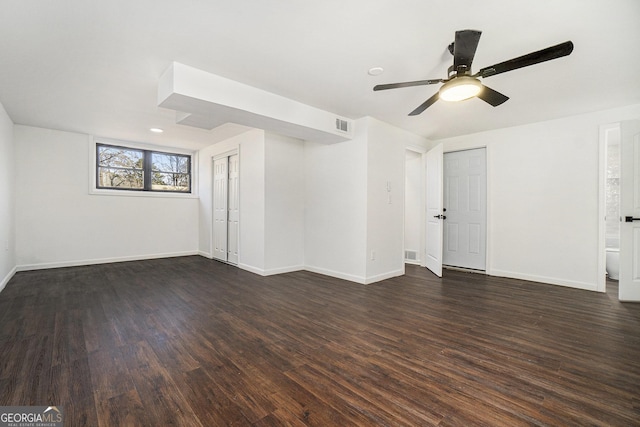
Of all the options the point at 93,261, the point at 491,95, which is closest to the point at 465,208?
the point at 491,95

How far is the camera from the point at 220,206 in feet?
19.7

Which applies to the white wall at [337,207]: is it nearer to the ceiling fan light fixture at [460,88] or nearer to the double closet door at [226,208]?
the double closet door at [226,208]

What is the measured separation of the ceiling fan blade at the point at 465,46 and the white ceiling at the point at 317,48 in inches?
8.1

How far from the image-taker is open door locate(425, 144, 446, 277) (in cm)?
462

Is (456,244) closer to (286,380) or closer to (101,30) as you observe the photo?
(286,380)

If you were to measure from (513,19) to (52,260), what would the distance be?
7291mm

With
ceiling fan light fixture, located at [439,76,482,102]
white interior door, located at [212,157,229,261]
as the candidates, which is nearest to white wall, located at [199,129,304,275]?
white interior door, located at [212,157,229,261]

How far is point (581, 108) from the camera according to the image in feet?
12.3

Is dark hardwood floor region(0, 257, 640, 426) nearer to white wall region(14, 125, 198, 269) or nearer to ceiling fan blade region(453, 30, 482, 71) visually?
white wall region(14, 125, 198, 269)

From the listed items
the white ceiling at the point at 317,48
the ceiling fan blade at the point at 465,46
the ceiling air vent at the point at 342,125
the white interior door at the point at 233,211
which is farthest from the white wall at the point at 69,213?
the ceiling fan blade at the point at 465,46

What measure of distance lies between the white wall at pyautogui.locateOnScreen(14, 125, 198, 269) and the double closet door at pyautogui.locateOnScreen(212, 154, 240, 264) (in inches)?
51.4

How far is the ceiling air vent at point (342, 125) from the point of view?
13.4 ft

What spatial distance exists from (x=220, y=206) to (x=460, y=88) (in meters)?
5.04

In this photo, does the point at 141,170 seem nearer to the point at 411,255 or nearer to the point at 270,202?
the point at 270,202
